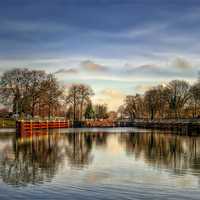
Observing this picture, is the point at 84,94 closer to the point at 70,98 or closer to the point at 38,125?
the point at 70,98

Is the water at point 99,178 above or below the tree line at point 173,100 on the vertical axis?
below

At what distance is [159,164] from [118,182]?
9425 mm

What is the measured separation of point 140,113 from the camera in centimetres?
17825

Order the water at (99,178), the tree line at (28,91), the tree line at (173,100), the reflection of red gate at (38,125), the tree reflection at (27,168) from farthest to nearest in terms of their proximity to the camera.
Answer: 1. the tree line at (173,100)
2. the tree line at (28,91)
3. the reflection of red gate at (38,125)
4. the tree reflection at (27,168)
5. the water at (99,178)

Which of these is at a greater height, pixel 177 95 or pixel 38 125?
pixel 177 95

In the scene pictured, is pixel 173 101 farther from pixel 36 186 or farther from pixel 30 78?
pixel 36 186

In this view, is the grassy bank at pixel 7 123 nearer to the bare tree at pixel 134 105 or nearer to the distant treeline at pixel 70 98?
the distant treeline at pixel 70 98

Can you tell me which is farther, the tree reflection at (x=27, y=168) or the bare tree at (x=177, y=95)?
the bare tree at (x=177, y=95)

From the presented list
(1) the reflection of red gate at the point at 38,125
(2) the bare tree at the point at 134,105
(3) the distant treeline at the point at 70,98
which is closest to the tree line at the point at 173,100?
(3) the distant treeline at the point at 70,98

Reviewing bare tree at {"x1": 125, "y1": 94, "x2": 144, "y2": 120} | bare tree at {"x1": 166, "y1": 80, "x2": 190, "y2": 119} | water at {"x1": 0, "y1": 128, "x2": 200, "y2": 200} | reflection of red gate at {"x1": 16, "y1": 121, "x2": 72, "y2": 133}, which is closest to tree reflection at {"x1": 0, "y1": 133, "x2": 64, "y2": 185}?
water at {"x1": 0, "y1": 128, "x2": 200, "y2": 200}

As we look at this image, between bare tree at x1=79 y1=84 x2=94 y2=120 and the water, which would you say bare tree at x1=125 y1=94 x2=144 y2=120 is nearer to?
bare tree at x1=79 y1=84 x2=94 y2=120

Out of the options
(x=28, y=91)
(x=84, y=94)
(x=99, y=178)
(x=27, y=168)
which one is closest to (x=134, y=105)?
(x=84, y=94)

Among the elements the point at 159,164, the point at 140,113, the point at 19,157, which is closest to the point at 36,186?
the point at 159,164

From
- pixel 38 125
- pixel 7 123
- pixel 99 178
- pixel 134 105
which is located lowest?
pixel 99 178
